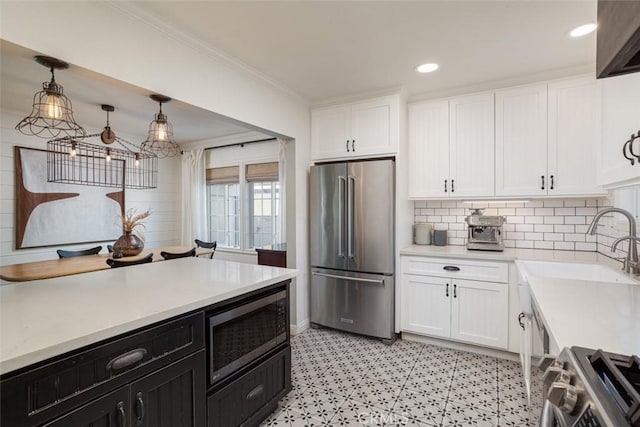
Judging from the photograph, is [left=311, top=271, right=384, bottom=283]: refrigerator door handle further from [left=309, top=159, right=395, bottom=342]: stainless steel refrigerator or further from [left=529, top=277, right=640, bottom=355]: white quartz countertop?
[left=529, top=277, right=640, bottom=355]: white quartz countertop

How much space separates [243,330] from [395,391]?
126 centimetres

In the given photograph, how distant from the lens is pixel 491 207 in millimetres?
3162

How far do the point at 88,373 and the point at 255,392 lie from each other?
939 mm

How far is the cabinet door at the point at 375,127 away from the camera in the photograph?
2998 mm

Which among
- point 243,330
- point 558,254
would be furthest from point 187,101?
point 558,254

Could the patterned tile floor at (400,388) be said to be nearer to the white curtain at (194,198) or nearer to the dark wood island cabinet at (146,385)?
the dark wood island cabinet at (146,385)

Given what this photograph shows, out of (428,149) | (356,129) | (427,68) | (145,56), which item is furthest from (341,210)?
(145,56)

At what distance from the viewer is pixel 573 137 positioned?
8.50 feet

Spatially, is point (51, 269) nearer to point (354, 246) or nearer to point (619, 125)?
point (354, 246)

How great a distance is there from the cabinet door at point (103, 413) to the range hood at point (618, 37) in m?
1.72

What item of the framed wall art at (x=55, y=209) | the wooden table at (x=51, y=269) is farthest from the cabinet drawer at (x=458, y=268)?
the framed wall art at (x=55, y=209)

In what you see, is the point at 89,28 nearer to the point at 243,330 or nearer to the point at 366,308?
the point at 243,330

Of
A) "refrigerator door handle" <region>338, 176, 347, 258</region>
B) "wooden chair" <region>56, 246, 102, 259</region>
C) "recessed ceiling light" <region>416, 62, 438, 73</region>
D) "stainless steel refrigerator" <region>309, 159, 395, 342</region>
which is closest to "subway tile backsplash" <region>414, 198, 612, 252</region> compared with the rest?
"stainless steel refrigerator" <region>309, 159, 395, 342</region>

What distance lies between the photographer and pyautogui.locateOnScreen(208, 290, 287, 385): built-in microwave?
4.94 feet
